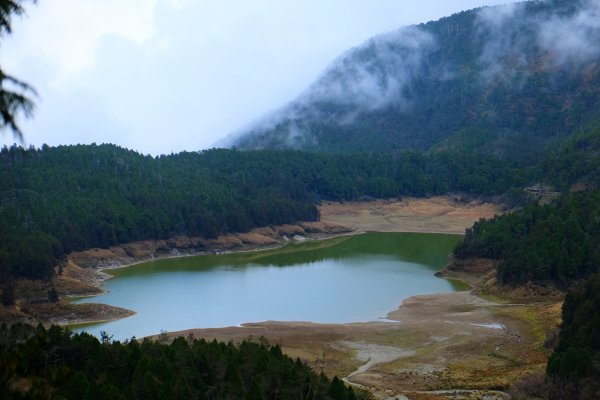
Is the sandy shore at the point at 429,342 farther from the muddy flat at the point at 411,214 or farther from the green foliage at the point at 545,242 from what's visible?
the muddy flat at the point at 411,214

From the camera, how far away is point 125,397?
102 feet

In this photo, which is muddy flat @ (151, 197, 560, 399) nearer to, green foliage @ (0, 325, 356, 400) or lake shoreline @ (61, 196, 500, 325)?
green foliage @ (0, 325, 356, 400)

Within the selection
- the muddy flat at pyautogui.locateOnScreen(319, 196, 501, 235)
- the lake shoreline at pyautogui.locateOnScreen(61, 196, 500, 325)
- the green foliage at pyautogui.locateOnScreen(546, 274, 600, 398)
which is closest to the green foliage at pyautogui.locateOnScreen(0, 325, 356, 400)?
the green foliage at pyautogui.locateOnScreen(546, 274, 600, 398)

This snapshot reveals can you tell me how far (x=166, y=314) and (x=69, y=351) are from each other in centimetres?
2842

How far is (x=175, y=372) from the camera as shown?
35344 mm

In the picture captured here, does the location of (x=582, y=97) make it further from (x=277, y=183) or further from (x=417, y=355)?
(x=417, y=355)

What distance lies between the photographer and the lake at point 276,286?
6438 centimetres

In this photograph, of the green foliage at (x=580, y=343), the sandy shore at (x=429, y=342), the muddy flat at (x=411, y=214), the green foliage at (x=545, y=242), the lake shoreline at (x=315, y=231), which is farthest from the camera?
the muddy flat at (x=411, y=214)

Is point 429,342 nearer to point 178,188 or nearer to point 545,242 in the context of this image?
point 545,242

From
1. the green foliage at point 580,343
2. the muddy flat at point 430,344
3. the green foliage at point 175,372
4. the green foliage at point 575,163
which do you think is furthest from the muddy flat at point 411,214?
the green foliage at point 175,372

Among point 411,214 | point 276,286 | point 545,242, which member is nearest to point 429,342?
point 545,242

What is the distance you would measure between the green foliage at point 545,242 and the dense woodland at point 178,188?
3984 cm

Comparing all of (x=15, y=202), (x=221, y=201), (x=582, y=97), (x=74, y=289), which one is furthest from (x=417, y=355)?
(x=582, y=97)

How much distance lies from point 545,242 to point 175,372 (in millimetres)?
48240
